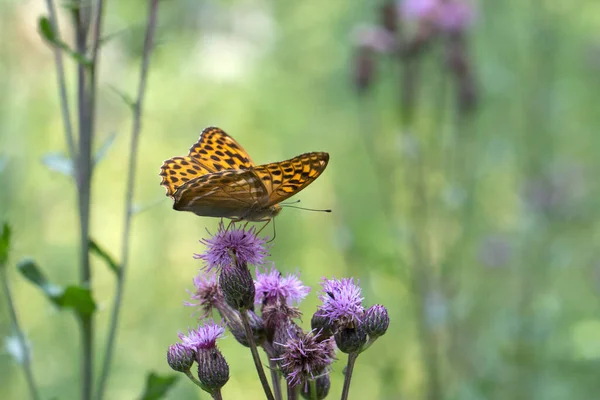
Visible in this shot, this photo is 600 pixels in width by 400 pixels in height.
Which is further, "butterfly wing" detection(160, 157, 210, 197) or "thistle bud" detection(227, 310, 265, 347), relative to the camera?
"butterfly wing" detection(160, 157, 210, 197)

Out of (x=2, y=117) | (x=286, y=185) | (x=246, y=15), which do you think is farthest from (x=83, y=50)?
(x=246, y=15)

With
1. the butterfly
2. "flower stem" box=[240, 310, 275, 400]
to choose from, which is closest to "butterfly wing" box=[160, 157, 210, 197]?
the butterfly

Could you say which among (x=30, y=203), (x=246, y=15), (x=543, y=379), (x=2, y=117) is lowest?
(x=543, y=379)

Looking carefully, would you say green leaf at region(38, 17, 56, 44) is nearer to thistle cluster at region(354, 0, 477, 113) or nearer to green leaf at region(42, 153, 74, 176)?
green leaf at region(42, 153, 74, 176)

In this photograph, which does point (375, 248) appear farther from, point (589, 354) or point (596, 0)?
point (596, 0)

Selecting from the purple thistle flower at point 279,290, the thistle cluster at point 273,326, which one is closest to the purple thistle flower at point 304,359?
the thistle cluster at point 273,326

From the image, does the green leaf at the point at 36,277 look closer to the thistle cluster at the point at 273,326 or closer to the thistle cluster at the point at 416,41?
the thistle cluster at the point at 273,326
